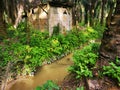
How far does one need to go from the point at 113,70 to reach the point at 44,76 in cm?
427

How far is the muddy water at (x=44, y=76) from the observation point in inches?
306

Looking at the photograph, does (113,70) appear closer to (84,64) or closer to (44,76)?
(84,64)

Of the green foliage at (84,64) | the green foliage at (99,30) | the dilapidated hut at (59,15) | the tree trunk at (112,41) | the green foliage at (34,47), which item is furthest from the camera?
the green foliage at (99,30)

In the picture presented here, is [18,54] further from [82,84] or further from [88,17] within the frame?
[88,17]

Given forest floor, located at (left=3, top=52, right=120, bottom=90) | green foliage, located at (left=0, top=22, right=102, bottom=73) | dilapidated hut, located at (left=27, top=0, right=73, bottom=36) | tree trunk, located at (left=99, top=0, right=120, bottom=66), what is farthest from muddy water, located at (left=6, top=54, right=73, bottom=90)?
dilapidated hut, located at (left=27, top=0, right=73, bottom=36)

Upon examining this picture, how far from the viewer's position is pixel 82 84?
224 inches

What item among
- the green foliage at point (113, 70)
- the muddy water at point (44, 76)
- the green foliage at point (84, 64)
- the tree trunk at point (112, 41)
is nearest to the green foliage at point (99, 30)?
the muddy water at point (44, 76)

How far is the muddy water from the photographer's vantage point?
7769mm

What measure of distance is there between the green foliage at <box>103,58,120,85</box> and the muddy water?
2.39 meters

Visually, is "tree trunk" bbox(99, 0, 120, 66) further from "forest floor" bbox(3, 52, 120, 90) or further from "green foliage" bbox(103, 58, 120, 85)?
"forest floor" bbox(3, 52, 120, 90)

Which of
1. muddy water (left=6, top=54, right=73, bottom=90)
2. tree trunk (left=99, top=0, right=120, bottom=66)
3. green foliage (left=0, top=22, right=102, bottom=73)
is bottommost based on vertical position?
muddy water (left=6, top=54, right=73, bottom=90)

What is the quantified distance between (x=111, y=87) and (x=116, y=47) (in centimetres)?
116

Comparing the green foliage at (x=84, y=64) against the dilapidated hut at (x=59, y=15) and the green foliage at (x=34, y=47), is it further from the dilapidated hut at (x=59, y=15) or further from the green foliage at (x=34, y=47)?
the dilapidated hut at (x=59, y=15)

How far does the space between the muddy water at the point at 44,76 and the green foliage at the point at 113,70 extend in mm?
2386
